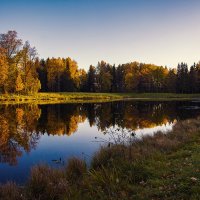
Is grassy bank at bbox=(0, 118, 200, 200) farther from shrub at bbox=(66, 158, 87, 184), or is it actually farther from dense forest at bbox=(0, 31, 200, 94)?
dense forest at bbox=(0, 31, 200, 94)

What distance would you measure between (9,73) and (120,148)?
5582 cm

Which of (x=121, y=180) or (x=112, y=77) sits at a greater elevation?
(x=112, y=77)

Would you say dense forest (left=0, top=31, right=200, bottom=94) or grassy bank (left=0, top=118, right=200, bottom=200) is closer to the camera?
grassy bank (left=0, top=118, right=200, bottom=200)

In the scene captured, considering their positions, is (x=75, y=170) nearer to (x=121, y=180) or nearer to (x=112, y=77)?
(x=121, y=180)

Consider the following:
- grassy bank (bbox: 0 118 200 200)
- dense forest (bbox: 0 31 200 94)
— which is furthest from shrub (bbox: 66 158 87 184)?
dense forest (bbox: 0 31 200 94)

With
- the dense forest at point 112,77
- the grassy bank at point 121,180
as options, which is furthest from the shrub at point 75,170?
the dense forest at point 112,77

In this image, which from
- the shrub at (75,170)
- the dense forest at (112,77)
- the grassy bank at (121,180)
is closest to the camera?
the grassy bank at (121,180)

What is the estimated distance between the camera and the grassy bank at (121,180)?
6965 mm

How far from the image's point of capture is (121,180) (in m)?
8.01

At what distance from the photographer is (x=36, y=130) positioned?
22.0 meters

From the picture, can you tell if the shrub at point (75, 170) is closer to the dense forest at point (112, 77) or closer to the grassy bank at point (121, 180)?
the grassy bank at point (121, 180)

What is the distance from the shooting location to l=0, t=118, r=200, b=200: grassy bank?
6965 mm

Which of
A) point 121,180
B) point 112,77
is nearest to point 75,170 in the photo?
point 121,180

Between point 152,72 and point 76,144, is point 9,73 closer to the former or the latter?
point 76,144
